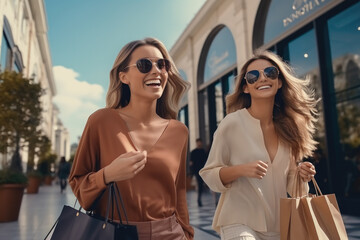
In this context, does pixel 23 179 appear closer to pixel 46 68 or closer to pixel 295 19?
pixel 295 19

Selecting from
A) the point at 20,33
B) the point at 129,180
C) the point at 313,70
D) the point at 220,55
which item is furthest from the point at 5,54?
the point at 129,180

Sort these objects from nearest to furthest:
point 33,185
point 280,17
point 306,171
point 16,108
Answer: point 306,171
point 280,17
point 16,108
point 33,185

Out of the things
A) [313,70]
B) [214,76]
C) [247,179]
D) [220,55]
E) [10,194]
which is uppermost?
[220,55]

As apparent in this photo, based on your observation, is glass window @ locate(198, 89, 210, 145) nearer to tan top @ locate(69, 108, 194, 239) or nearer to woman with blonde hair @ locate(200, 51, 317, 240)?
woman with blonde hair @ locate(200, 51, 317, 240)

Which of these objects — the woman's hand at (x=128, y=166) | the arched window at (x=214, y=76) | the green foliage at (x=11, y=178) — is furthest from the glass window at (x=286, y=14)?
the woman's hand at (x=128, y=166)

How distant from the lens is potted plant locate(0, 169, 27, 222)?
7152 mm

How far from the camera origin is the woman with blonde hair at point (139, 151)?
138cm

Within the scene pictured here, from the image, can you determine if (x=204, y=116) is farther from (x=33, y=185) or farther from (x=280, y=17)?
(x=33, y=185)

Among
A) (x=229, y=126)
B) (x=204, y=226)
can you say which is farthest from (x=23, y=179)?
(x=229, y=126)

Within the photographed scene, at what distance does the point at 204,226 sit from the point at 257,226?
4286 millimetres

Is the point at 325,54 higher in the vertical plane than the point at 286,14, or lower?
lower

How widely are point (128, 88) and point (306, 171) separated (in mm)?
1120

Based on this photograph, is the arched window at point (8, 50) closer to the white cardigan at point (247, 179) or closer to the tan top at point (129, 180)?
the white cardigan at point (247, 179)

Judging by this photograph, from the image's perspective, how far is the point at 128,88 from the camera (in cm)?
179
